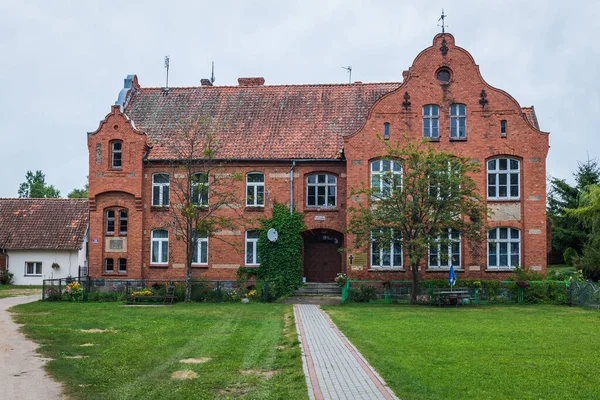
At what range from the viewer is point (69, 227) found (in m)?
42.8

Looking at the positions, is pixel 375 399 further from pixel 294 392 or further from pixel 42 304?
pixel 42 304

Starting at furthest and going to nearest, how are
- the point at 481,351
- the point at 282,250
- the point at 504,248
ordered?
the point at 282,250, the point at 504,248, the point at 481,351

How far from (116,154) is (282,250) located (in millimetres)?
10034

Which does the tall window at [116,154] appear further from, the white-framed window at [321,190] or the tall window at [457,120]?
the tall window at [457,120]

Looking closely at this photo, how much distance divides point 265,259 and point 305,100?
9532mm

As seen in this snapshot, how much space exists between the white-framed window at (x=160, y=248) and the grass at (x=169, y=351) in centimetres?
886

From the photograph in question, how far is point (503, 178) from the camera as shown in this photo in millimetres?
31828

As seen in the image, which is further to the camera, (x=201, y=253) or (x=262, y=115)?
(x=262, y=115)

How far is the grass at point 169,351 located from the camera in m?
11.3

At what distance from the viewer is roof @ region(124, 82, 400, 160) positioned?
33969 millimetres

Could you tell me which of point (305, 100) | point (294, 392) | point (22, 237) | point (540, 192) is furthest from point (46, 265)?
point (294, 392)

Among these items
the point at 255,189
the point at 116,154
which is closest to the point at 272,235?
the point at 255,189

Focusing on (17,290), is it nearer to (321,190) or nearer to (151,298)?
(151,298)

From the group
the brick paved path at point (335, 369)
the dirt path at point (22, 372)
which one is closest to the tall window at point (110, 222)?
the dirt path at point (22, 372)
